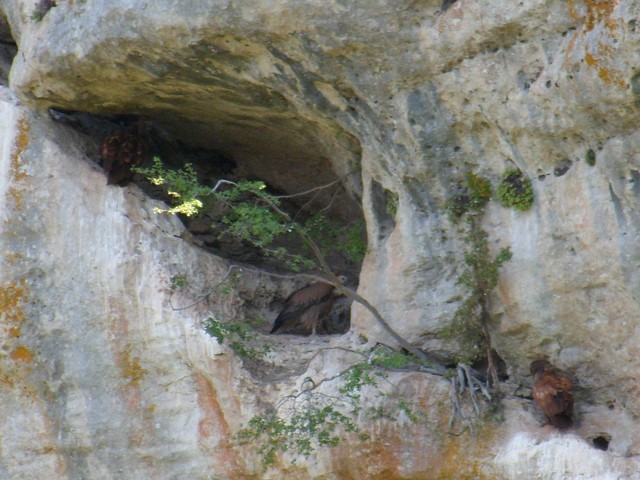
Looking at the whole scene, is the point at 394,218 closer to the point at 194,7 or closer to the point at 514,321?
the point at 514,321

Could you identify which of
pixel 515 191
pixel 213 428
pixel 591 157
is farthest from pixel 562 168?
pixel 213 428

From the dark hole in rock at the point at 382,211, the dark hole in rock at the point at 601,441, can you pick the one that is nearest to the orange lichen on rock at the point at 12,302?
the dark hole in rock at the point at 382,211

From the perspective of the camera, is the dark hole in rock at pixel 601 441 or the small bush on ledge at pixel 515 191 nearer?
the dark hole in rock at pixel 601 441

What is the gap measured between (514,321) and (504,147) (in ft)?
4.85

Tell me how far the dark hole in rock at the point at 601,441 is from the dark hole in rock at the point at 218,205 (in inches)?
131

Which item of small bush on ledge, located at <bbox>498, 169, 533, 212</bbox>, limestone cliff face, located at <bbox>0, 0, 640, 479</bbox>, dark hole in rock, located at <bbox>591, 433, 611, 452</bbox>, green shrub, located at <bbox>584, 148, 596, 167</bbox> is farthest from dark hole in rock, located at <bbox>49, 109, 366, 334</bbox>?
dark hole in rock, located at <bbox>591, 433, 611, 452</bbox>

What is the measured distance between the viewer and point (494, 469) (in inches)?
326

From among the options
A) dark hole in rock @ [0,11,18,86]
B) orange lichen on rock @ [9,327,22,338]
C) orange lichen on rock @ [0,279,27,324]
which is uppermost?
dark hole in rock @ [0,11,18,86]

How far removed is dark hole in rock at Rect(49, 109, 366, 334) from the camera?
33.7ft

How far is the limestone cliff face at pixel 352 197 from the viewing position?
769 cm

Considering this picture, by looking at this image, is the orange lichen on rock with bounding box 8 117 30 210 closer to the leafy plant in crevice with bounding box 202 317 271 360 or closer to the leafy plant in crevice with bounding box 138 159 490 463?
the leafy plant in crevice with bounding box 138 159 490 463

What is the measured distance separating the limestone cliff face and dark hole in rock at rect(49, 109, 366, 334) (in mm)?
291

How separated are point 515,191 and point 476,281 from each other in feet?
2.87

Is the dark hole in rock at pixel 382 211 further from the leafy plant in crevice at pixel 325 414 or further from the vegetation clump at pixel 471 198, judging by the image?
the leafy plant in crevice at pixel 325 414
